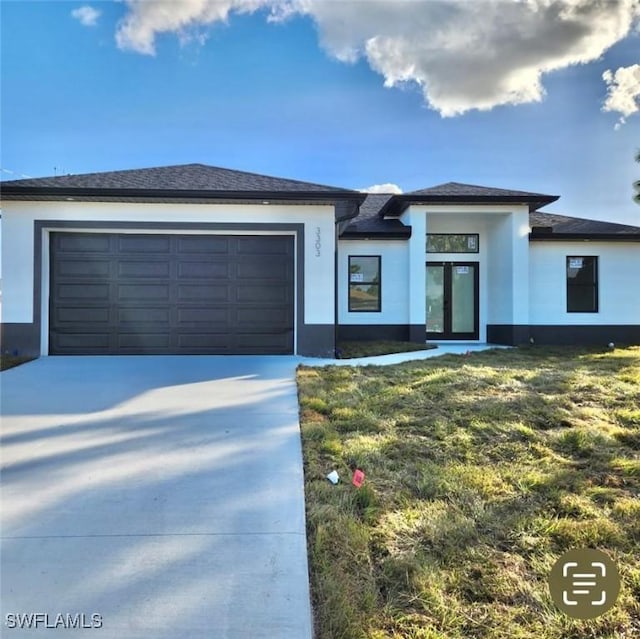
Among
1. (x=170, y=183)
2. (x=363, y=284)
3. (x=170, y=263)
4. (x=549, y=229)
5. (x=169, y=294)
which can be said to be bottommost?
(x=169, y=294)

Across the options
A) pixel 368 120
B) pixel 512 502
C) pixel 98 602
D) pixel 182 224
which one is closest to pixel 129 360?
pixel 182 224

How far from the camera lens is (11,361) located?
8562mm

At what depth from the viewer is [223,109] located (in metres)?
11.9

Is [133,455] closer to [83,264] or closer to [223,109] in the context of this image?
[83,264]

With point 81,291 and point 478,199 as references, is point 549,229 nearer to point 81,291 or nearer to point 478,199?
point 478,199

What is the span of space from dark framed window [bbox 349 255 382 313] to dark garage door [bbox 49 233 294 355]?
3.67 meters

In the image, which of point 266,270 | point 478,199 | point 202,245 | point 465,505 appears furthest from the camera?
point 478,199

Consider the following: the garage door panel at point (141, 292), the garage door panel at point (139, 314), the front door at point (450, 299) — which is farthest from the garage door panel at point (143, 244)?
the front door at point (450, 299)

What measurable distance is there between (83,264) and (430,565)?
9.66 meters

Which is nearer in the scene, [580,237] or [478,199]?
[478,199]

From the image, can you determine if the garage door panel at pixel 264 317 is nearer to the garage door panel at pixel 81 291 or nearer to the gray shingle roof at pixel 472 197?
the garage door panel at pixel 81 291

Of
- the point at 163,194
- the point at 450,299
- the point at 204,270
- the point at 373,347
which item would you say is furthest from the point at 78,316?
the point at 450,299

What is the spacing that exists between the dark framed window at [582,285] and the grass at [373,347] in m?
5.09

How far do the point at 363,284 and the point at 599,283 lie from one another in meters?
7.14
